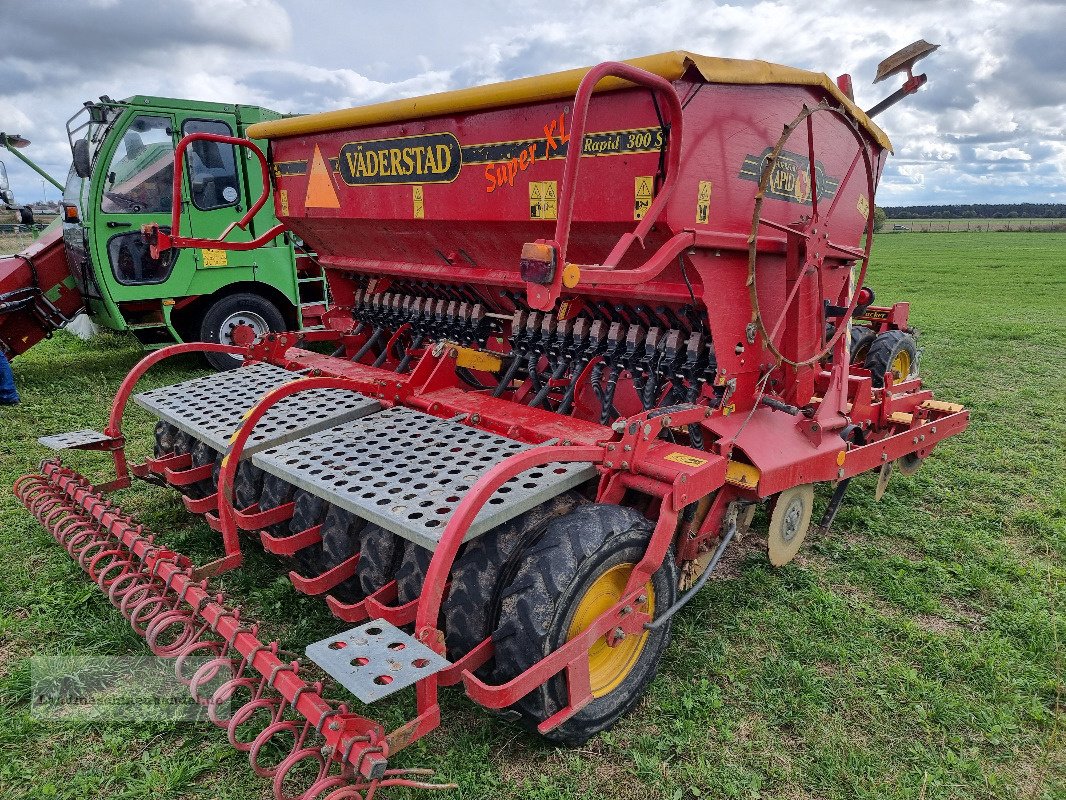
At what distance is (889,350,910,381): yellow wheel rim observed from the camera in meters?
5.92

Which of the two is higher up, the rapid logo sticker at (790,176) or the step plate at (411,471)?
the rapid logo sticker at (790,176)

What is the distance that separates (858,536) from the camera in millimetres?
4309

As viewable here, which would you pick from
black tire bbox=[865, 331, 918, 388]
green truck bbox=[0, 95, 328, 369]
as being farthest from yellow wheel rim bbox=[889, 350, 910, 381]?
green truck bbox=[0, 95, 328, 369]

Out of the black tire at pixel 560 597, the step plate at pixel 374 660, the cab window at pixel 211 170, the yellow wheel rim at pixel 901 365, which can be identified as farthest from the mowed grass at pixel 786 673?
the cab window at pixel 211 170

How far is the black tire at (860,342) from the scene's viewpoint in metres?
5.65

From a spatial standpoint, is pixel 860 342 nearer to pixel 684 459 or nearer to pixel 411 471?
pixel 684 459

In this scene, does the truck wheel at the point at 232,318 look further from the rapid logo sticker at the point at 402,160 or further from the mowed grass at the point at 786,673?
the rapid logo sticker at the point at 402,160

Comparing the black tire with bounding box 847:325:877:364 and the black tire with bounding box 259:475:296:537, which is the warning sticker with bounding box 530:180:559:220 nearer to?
the black tire with bounding box 259:475:296:537

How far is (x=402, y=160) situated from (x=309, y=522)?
6.26 ft

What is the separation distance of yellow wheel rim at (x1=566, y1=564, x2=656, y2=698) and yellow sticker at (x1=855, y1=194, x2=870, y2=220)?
8.85 ft

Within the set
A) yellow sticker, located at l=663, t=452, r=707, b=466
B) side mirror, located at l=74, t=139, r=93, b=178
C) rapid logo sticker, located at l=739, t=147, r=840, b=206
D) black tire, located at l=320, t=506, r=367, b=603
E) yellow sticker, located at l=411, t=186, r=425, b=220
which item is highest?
side mirror, located at l=74, t=139, r=93, b=178

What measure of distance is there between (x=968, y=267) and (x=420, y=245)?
27077 millimetres

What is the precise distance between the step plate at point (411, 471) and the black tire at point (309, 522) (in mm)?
240

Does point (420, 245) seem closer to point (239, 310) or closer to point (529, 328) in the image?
point (529, 328)
